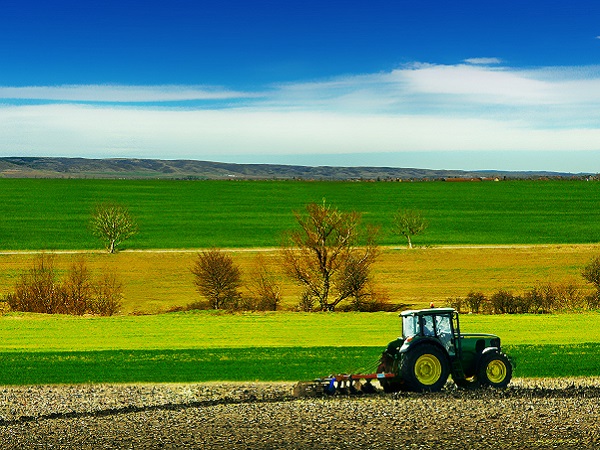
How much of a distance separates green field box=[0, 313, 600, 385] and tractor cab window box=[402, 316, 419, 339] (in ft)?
6.62

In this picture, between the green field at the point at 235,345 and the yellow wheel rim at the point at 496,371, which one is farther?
the green field at the point at 235,345

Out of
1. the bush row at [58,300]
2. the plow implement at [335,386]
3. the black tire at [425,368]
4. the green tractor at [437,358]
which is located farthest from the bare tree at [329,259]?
the black tire at [425,368]

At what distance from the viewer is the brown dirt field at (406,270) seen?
54531 millimetres

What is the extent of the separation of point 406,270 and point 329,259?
2096cm

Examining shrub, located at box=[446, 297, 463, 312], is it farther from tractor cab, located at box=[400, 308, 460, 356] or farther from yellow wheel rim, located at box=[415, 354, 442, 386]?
yellow wheel rim, located at box=[415, 354, 442, 386]

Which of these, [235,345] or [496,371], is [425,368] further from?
[235,345]

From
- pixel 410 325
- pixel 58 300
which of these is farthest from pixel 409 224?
pixel 410 325

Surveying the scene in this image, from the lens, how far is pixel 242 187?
157m

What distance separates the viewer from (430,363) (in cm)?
1673

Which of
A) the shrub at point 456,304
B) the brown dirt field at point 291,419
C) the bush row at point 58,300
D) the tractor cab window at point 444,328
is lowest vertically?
the shrub at point 456,304

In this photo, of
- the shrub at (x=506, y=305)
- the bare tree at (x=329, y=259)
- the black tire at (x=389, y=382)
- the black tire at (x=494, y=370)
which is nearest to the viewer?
the black tire at (x=389, y=382)

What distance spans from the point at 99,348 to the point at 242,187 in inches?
5186

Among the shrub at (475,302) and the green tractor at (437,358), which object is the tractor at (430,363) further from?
the shrub at (475,302)

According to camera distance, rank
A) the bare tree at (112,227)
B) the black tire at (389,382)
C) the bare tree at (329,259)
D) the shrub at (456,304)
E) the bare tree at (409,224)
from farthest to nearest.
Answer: the bare tree at (409,224), the bare tree at (112,227), the bare tree at (329,259), the shrub at (456,304), the black tire at (389,382)
